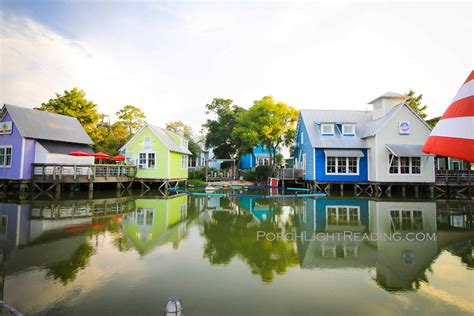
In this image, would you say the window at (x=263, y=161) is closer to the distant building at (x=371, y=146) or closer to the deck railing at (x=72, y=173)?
the distant building at (x=371, y=146)

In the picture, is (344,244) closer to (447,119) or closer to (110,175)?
(447,119)

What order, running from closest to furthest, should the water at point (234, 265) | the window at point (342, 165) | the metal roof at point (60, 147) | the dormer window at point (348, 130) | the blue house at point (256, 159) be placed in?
the water at point (234, 265), the metal roof at point (60, 147), the window at point (342, 165), the dormer window at point (348, 130), the blue house at point (256, 159)

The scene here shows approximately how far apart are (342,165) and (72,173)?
2203 centimetres

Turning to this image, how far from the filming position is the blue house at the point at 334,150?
23906mm

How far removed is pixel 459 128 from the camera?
2.93m

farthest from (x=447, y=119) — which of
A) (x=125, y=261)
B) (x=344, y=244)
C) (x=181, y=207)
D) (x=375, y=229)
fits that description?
(x=181, y=207)

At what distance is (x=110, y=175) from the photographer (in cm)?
2242

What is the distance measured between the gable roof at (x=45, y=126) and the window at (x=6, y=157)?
1803mm

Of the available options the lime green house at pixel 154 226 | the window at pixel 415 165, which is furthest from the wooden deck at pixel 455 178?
the lime green house at pixel 154 226

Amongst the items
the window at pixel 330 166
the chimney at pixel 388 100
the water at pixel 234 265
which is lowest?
the water at pixel 234 265

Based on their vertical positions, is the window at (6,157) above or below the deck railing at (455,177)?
above

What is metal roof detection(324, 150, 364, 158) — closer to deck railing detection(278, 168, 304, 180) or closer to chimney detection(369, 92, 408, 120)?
deck railing detection(278, 168, 304, 180)

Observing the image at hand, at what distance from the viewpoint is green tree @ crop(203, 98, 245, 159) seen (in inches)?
1563

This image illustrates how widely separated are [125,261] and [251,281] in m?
3.19
